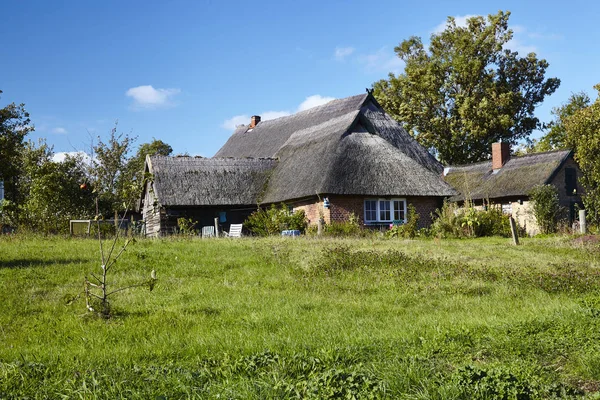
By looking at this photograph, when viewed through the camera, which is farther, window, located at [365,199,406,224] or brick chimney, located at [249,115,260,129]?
brick chimney, located at [249,115,260,129]

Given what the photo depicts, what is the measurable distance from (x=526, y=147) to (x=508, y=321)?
49.5 meters

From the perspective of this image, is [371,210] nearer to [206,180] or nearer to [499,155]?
[206,180]

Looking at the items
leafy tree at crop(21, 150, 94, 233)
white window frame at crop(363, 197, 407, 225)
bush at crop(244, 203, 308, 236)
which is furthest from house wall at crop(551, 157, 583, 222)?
leafy tree at crop(21, 150, 94, 233)

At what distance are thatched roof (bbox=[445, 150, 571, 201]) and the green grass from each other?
16.7m

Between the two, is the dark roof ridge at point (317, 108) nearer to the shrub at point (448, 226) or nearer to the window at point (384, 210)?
the window at point (384, 210)

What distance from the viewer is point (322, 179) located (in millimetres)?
25203

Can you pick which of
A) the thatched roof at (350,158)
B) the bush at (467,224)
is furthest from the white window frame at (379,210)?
the bush at (467,224)

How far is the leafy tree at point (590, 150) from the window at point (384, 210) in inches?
299

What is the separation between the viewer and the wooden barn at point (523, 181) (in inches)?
1133

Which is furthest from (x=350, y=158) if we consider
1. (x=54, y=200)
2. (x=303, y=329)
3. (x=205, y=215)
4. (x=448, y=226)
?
(x=303, y=329)

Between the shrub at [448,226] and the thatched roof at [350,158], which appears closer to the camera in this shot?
the shrub at [448,226]

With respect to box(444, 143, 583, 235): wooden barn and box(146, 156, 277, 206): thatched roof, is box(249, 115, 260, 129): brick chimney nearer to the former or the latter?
box(146, 156, 277, 206): thatched roof

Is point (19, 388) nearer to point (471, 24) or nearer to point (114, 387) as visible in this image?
point (114, 387)

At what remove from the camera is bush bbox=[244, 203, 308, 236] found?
25.6 metres
